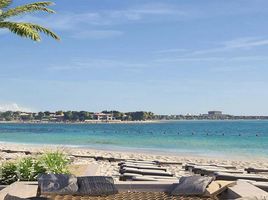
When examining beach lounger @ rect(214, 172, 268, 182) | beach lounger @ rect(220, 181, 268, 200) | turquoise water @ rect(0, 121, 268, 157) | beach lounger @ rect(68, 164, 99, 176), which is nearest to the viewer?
beach lounger @ rect(220, 181, 268, 200)

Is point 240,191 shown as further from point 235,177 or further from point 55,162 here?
point 235,177

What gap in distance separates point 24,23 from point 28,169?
24.3ft

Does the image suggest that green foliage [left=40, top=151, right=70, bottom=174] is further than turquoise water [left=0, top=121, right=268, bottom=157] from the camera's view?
No

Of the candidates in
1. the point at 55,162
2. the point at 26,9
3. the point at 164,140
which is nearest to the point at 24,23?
the point at 26,9

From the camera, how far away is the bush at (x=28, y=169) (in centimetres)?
847

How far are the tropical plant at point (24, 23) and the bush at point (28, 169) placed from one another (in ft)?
19.8

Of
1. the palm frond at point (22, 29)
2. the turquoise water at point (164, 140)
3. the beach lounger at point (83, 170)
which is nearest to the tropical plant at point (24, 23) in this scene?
the palm frond at point (22, 29)

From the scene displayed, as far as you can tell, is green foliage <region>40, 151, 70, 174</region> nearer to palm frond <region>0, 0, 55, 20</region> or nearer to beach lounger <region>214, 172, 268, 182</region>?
beach lounger <region>214, 172, 268, 182</region>

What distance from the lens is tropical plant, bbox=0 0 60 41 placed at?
46.2 ft

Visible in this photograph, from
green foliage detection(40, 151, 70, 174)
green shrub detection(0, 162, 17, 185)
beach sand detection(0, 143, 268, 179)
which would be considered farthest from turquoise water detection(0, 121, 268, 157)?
green shrub detection(0, 162, 17, 185)

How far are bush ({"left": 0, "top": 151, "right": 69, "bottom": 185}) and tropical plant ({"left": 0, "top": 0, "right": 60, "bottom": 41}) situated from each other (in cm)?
605

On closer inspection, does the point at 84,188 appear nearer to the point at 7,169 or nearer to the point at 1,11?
the point at 7,169

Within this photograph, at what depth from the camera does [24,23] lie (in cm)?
1469

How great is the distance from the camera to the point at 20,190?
711 centimetres
